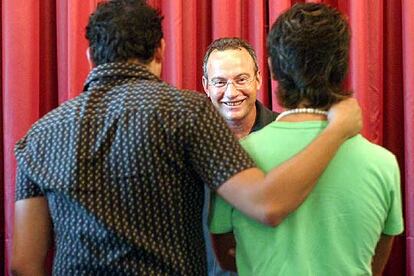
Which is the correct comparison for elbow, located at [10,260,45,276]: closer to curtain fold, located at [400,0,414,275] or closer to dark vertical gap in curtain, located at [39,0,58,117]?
dark vertical gap in curtain, located at [39,0,58,117]

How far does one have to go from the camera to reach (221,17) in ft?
6.77

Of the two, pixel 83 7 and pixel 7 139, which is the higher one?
pixel 83 7

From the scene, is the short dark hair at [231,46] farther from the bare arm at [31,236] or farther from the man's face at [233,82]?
the bare arm at [31,236]

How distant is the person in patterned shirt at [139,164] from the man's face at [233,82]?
797 millimetres

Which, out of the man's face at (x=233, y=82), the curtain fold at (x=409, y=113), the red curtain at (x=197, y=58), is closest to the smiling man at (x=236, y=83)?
the man's face at (x=233, y=82)

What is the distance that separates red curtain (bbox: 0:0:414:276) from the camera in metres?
1.99

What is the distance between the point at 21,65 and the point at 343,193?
1.32 m

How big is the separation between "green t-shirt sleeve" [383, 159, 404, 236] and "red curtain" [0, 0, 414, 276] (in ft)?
3.11

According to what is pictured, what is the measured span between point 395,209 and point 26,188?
702 mm

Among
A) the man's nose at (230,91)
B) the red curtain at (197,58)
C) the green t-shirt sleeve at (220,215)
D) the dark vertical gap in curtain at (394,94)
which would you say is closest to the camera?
the green t-shirt sleeve at (220,215)

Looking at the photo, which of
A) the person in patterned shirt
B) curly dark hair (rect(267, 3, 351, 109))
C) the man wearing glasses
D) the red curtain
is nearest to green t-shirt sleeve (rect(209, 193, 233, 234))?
the person in patterned shirt

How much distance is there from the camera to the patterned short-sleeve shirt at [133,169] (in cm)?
103

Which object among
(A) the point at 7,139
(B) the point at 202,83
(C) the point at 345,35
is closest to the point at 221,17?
(B) the point at 202,83

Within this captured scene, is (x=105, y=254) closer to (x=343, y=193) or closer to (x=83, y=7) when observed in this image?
(x=343, y=193)
